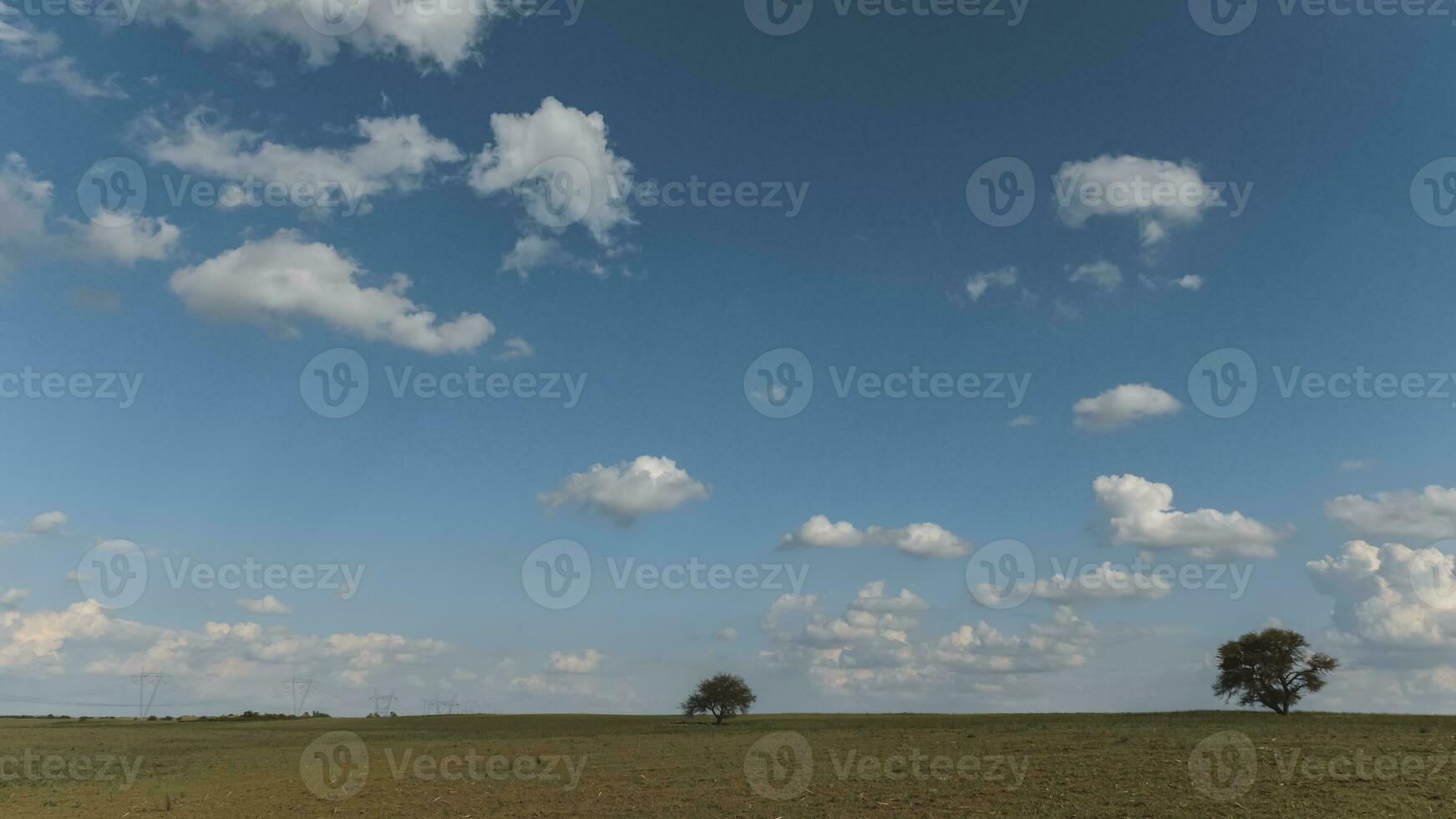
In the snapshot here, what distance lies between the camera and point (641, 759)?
52.4m

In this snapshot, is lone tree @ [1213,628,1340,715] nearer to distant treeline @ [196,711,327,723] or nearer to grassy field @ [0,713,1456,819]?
grassy field @ [0,713,1456,819]

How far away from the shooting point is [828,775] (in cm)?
4144

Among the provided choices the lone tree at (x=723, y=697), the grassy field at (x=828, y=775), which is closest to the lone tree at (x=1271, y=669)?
the grassy field at (x=828, y=775)

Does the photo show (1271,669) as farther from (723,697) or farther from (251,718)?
(251,718)

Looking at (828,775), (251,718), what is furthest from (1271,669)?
(251,718)

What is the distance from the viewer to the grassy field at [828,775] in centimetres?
3078

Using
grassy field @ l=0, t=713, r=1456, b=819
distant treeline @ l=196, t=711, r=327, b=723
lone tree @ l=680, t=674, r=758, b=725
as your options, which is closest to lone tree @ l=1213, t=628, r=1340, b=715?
grassy field @ l=0, t=713, r=1456, b=819

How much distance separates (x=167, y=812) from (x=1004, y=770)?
3832cm

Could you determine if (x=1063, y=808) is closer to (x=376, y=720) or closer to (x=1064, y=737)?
(x=1064, y=737)

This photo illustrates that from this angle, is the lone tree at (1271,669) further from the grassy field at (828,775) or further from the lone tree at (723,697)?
the lone tree at (723,697)

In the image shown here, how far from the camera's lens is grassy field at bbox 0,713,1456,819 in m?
30.8

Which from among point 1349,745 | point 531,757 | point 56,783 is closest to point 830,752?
point 531,757

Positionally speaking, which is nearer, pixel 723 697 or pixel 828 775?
pixel 828 775

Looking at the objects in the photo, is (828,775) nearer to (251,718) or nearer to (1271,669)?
(1271,669)
